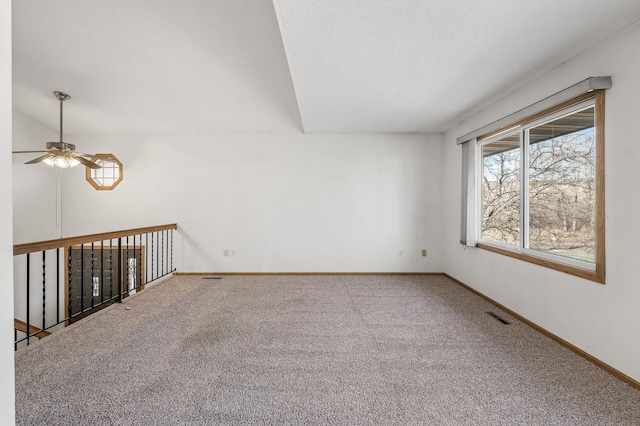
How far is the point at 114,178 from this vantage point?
191 inches

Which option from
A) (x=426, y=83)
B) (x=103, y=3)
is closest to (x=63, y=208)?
(x=103, y=3)

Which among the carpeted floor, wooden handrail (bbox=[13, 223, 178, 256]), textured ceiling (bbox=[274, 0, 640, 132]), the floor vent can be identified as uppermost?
textured ceiling (bbox=[274, 0, 640, 132])

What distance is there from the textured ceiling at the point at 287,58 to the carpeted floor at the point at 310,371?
2.41 meters

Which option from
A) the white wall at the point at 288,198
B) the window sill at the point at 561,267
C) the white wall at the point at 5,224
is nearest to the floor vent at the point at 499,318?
the window sill at the point at 561,267

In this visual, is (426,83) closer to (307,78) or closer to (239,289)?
(307,78)

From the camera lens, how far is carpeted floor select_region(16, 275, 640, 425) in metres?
1.62

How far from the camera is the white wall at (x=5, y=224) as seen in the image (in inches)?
29.8

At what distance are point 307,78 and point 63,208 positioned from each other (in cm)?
501

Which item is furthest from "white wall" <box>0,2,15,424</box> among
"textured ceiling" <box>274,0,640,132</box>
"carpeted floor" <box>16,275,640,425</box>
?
"textured ceiling" <box>274,0,640,132</box>

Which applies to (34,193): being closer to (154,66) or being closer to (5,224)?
(154,66)

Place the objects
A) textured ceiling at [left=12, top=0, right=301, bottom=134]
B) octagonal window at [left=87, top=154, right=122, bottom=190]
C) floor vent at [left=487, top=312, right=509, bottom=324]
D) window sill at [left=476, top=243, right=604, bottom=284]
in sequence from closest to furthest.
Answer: window sill at [left=476, top=243, right=604, bottom=284], textured ceiling at [left=12, top=0, right=301, bottom=134], floor vent at [left=487, top=312, right=509, bottom=324], octagonal window at [left=87, top=154, right=122, bottom=190]

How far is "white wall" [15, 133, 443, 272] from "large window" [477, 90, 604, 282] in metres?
1.33

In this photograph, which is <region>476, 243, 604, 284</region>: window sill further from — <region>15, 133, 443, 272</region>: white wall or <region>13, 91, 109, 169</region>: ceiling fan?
<region>13, 91, 109, 169</region>: ceiling fan

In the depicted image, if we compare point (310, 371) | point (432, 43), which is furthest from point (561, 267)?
point (310, 371)
